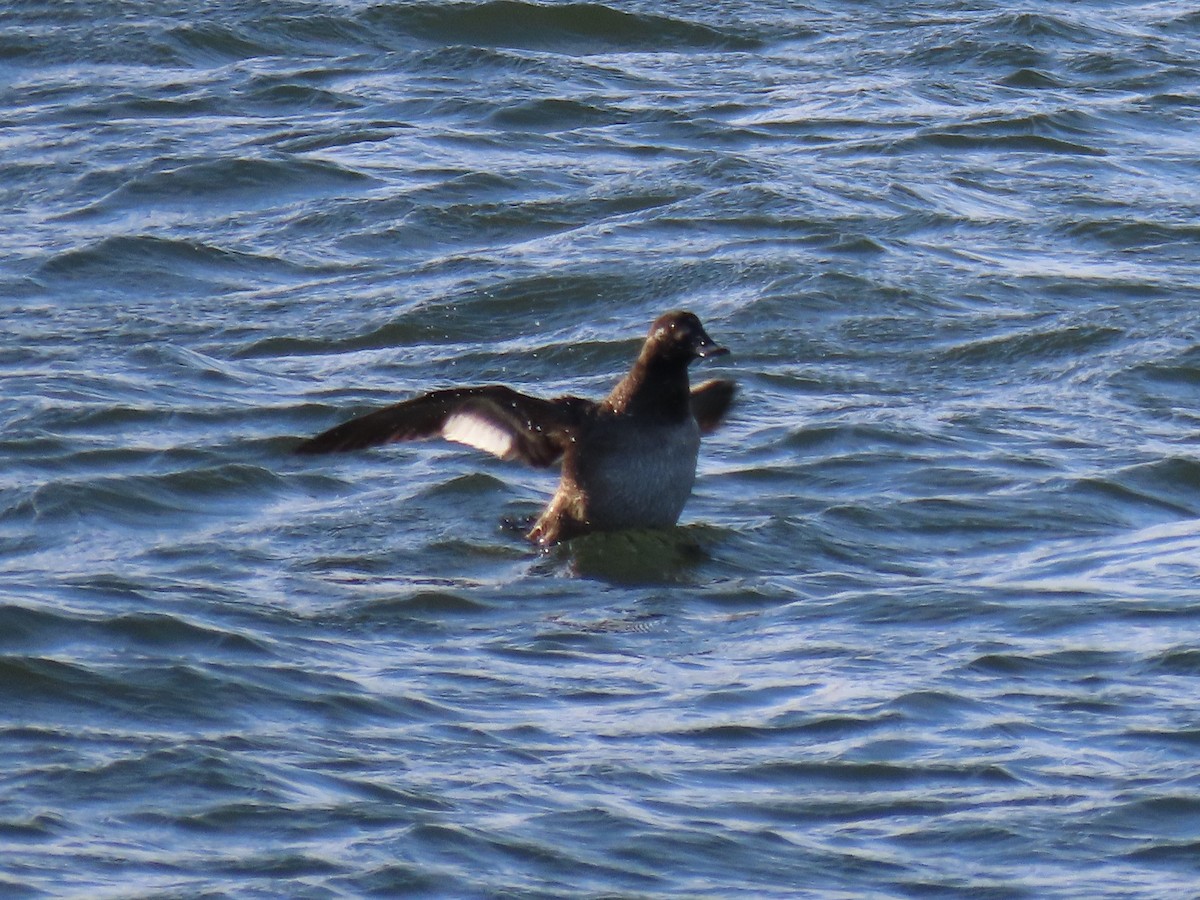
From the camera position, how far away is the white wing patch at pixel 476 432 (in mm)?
9109

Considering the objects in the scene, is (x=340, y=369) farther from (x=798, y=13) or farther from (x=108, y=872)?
(x=798, y=13)

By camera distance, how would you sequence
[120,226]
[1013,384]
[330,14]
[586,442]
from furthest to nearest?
[330,14], [120,226], [1013,384], [586,442]

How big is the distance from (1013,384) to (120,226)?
512 centimetres

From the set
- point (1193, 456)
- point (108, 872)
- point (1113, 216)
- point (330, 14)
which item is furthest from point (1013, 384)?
point (330, 14)

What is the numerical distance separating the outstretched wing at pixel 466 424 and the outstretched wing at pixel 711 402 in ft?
2.88

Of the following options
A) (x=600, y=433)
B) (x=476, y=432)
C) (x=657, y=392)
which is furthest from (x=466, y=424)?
(x=657, y=392)

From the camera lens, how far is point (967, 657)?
25.2 feet

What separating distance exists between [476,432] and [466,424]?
0.05 meters

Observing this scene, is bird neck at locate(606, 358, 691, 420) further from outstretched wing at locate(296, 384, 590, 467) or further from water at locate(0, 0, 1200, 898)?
water at locate(0, 0, 1200, 898)

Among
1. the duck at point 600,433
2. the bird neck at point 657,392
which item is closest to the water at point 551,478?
the duck at point 600,433

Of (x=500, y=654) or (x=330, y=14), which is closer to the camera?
(x=500, y=654)

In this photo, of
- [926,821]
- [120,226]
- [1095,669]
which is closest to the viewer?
[926,821]

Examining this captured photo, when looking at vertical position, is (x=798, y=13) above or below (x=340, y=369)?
above

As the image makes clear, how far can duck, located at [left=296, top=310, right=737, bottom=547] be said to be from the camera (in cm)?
905
